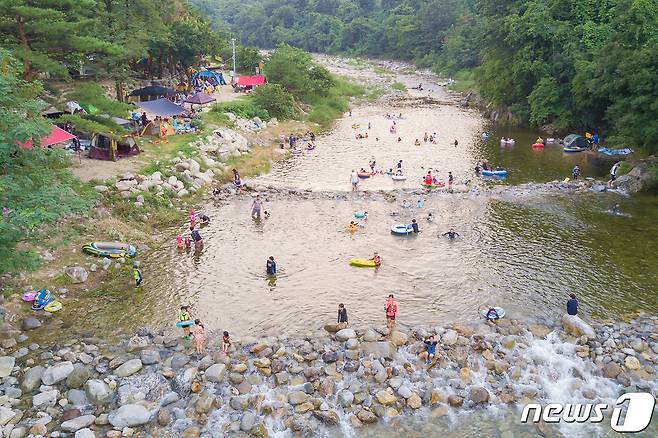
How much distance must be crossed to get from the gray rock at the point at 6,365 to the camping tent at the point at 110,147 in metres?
19.9

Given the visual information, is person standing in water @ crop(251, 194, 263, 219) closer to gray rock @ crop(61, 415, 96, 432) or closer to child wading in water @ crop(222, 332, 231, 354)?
child wading in water @ crop(222, 332, 231, 354)

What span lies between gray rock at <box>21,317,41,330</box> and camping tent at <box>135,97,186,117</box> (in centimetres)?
2525

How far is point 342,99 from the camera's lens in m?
74.5

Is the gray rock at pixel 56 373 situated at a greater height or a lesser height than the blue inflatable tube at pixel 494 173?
lesser

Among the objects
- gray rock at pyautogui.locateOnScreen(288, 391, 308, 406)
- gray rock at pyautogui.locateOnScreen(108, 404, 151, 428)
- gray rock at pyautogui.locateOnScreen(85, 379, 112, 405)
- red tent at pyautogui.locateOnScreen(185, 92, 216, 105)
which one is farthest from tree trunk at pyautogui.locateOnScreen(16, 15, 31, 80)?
gray rock at pyautogui.locateOnScreen(288, 391, 308, 406)

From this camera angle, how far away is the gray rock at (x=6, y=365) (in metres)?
17.4

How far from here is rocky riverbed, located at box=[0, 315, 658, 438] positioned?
16.1m

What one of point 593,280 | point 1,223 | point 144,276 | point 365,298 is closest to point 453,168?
point 593,280

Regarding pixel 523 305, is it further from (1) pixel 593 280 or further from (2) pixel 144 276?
(2) pixel 144 276

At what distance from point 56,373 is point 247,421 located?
22.3 feet

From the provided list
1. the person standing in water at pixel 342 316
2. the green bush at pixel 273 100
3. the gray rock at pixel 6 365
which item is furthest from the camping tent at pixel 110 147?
the green bush at pixel 273 100

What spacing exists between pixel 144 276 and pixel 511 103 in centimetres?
4972

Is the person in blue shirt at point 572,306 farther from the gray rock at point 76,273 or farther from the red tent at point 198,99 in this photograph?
the red tent at point 198,99

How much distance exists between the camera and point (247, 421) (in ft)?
52.7
